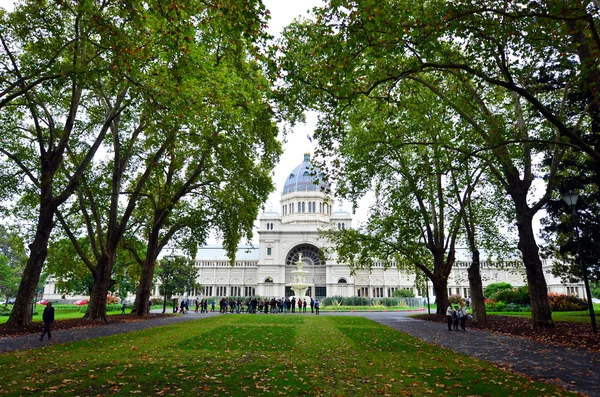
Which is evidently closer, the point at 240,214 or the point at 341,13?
the point at 341,13

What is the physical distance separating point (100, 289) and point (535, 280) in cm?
2304

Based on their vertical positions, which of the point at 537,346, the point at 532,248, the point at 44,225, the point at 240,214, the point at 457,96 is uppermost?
the point at 457,96

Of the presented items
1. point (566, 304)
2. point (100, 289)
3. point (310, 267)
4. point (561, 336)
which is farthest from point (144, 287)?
point (310, 267)

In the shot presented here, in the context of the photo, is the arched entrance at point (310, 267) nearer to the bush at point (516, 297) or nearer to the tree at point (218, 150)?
the bush at point (516, 297)

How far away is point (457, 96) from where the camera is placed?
17719mm

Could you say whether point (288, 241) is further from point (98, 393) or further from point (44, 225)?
point (98, 393)

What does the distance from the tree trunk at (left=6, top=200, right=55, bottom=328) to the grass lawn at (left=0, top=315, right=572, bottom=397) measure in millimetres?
7447

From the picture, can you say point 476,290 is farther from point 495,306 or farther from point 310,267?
point 310,267

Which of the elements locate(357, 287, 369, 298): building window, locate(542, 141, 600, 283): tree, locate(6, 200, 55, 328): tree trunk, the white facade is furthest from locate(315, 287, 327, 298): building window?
locate(6, 200, 55, 328): tree trunk

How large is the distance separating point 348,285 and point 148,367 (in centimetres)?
7316

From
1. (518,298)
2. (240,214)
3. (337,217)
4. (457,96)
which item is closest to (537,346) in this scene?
(457,96)

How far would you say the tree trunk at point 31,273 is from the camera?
1825 centimetres

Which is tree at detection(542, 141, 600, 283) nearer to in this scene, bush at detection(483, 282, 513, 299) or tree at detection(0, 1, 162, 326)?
bush at detection(483, 282, 513, 299)

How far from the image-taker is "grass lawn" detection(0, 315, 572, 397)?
6.80 metres
